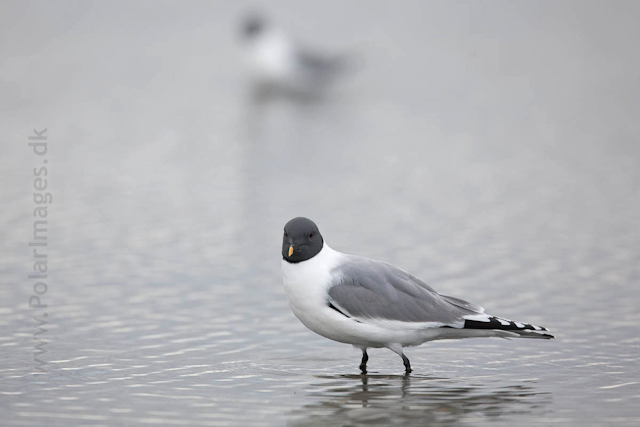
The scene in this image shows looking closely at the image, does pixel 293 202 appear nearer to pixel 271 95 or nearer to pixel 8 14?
pixel 271 95

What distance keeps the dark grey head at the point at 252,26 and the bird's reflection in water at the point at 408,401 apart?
12.7 meters

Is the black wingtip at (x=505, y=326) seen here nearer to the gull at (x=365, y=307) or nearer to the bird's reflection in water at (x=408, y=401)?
the gull at (x=365, y=307)

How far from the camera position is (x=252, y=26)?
19.0 metres

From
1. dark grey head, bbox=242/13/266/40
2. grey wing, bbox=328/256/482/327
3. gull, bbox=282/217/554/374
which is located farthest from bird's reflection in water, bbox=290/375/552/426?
dark grey head, bbox=242/13/266/40

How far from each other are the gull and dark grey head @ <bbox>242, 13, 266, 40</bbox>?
1229 centimetres

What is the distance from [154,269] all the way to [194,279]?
1.54 feet

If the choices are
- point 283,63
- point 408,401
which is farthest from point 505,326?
point 283,63

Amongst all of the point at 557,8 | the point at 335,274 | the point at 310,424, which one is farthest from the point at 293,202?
the point at 557,8

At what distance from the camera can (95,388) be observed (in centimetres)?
656

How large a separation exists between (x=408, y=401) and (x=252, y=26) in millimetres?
13406

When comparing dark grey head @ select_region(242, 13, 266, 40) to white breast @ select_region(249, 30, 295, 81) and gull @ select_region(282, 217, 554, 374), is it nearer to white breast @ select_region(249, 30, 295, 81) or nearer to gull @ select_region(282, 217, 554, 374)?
white breast @ select_region(249, 30, 295, 81)

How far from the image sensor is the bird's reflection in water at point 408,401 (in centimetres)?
613

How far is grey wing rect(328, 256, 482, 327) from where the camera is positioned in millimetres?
6949

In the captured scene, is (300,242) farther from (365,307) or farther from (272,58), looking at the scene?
(272,58)
